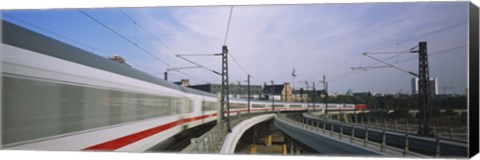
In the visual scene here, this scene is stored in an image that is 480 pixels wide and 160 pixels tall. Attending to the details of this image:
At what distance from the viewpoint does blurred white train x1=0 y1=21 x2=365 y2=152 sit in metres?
5.61

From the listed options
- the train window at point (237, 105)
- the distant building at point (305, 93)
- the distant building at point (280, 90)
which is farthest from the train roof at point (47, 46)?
the train window at point (237, 105)

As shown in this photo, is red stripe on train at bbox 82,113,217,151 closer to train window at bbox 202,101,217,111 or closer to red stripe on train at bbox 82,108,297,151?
red stripe on train at bbox 82,108,297,151

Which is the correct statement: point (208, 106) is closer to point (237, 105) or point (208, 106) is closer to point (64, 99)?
point (237, 105)

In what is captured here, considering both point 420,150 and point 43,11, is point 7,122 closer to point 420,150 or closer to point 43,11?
point 43,11

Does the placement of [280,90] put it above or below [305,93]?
above

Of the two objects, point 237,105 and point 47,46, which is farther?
point 237,105

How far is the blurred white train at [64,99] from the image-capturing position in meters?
5.61

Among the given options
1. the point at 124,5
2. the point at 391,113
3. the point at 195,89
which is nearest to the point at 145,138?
the point at 124,5

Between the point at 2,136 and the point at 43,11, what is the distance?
3.81 m

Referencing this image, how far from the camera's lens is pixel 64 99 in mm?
6027

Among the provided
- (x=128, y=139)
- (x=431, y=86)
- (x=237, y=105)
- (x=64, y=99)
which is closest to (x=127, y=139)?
(x=128, y=139)

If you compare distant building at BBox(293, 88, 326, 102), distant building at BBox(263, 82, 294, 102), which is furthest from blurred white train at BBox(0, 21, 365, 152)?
distant building at BBox(293, 88, 326, 102)

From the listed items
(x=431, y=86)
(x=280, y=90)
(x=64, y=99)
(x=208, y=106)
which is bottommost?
(x=208, y=106)

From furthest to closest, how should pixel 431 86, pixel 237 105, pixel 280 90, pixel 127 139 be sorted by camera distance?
pixel 237 105 < pixel 280 90 < pixel 431 86 < pixel 127 139
